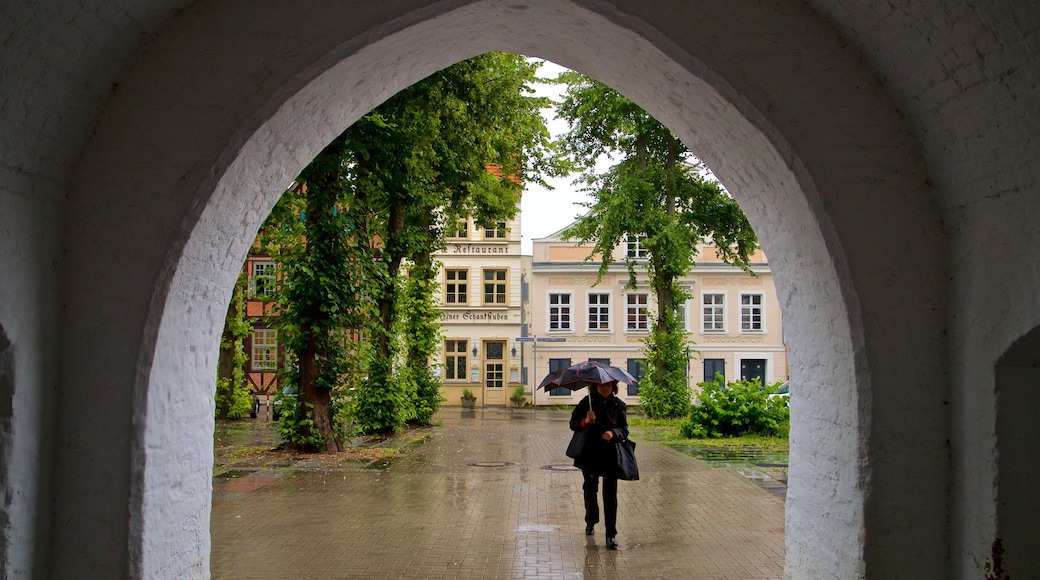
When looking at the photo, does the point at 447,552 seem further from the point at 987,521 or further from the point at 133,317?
the point at 987,521

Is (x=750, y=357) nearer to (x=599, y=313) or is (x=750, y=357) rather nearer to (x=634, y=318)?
(x=634, y=318)

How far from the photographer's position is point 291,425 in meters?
16.0

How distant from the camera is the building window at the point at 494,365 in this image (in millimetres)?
42531

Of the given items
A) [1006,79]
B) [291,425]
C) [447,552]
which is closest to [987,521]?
[1006,79]

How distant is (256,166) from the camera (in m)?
5.46

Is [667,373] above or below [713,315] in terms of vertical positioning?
below

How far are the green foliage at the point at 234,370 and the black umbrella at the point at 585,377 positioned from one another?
18138mm

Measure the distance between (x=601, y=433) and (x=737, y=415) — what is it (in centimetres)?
1299

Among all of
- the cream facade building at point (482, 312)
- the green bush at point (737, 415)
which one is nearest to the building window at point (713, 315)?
the cream facade building at point (482, 312)

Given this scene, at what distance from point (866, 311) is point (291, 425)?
42.2 feet

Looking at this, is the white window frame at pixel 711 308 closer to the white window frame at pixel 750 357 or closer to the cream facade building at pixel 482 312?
the white window frame at pixel 750 357

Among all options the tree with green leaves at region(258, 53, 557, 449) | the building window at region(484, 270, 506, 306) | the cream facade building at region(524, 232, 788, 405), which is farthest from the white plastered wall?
the building window at region(484, 270, 506, 306)

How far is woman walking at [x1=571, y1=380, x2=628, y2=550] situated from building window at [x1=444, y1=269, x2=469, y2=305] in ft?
114

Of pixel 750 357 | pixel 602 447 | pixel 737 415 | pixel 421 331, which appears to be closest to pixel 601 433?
pixel 602 447
